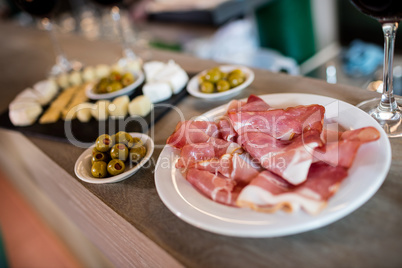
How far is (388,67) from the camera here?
2.41 ft

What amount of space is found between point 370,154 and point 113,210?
546 mm

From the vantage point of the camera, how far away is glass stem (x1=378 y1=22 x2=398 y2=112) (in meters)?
0.70

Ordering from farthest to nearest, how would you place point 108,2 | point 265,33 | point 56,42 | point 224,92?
point 265,33 → point 56,42 → point 108,2 → point 224,92

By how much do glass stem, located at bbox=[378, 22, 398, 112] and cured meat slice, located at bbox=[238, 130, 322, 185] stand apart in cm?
22

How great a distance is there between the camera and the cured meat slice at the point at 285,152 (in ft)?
1.99

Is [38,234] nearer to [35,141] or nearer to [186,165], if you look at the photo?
[35,141]

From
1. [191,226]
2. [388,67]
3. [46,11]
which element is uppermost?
[46,11]

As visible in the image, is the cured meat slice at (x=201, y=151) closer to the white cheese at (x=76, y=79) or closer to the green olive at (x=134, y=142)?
the green olive at (x=134, y=142)

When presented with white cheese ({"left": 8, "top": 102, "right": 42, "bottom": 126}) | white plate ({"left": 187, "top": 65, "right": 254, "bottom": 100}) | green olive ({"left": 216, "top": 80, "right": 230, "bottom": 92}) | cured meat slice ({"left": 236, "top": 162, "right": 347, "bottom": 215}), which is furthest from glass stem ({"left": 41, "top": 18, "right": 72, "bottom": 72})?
cured meat slice ({"left": 236, "top": 162, "right": 347, "bottom": 215})

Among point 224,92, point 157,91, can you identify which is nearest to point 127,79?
point 157,91

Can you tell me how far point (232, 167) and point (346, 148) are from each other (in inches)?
8.8

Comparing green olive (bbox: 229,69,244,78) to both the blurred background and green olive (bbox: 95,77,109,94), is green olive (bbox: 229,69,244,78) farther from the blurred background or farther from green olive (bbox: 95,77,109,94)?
the blurred background

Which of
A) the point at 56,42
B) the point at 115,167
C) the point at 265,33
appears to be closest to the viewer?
the point at 115,167

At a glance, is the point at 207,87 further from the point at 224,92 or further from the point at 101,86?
the point at 101,86
